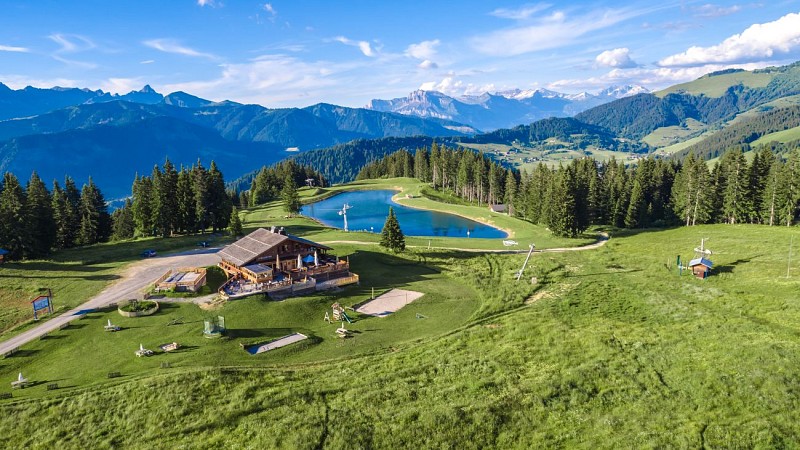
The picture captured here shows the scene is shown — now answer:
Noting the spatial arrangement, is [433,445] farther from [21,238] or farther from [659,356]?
[21,238]

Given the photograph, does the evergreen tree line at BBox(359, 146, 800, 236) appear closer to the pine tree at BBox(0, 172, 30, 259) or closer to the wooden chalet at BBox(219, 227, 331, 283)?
the wooden chalet at BBox(219, 227, 331, 283)

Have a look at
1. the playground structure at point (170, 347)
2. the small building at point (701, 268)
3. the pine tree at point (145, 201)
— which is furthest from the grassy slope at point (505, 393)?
the pine tree at point (145, 201)

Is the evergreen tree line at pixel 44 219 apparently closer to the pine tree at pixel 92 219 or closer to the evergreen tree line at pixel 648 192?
the pine tree at pixel 92 219

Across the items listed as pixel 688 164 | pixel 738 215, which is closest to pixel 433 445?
pixel 738 215

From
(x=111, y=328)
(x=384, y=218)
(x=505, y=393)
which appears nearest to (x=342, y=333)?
(x=505, y=393)

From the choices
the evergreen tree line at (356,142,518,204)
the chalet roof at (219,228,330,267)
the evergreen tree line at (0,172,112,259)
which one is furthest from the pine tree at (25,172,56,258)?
the evergreen tree line at (356,142,518,204)

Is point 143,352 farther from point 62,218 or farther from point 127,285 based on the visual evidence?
point 62,218
